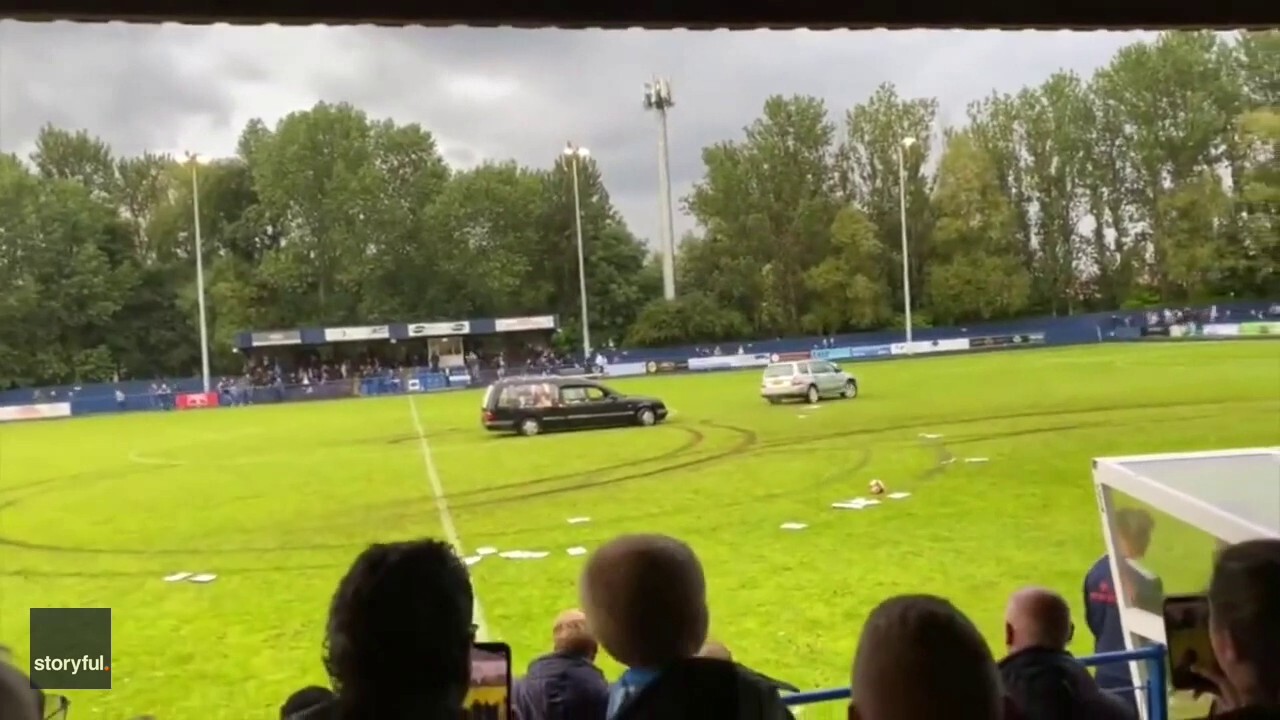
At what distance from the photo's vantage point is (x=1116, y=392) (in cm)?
586

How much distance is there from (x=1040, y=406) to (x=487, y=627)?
3.34 metres

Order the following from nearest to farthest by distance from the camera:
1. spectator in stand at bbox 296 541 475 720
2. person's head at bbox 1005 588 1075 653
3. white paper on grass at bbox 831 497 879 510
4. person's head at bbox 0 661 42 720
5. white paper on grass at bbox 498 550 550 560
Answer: person's head at bbox 0 661 42 720 < spectator in stand at bbox 296 541 475 720 < person's head at bbox 1005 588 1075 653 < white paper on grass at bbox 498 550 550 560 < white paper on grass at bbox 831 497 879 510

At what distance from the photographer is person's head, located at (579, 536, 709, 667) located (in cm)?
132

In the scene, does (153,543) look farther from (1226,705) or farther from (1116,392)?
(1116,392)

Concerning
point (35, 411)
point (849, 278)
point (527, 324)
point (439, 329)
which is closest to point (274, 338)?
point (439, 329)

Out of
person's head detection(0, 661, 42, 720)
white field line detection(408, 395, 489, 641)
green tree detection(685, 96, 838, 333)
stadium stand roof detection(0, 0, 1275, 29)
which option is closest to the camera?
person's head detection(0, 661, 42, 720)

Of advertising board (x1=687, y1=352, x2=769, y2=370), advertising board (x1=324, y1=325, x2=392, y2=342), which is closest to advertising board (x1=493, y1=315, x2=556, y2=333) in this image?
advertising board (x1=324, y1=325, x2=392, y2=342)

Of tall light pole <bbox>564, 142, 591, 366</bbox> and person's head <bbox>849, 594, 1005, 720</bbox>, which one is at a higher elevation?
tall light pole <bbox>564, 142, 591, 366</bbox>

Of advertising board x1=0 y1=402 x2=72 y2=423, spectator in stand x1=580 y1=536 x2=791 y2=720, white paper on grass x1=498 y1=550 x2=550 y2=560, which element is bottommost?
white paper on grass x1=498 y1=550 x2=550 y2=560

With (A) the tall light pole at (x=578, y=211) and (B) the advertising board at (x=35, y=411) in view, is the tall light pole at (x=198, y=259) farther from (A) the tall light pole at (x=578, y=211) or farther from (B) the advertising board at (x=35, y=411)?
(A) the tall light pole at (x=578, y=211)

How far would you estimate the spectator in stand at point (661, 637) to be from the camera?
122 centimetres

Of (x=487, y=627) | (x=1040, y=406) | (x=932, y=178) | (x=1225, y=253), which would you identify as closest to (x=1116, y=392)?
(x=1040, y=406)

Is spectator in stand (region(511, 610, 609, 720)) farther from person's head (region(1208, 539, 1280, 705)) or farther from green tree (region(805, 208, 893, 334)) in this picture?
green tree (region(805, 208, 893, 334))

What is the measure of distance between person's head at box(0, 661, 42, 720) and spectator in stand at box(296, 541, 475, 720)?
0.84 ft
